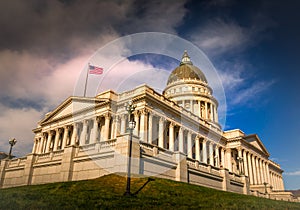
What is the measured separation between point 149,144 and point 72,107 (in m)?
32.2

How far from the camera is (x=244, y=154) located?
6612 cm

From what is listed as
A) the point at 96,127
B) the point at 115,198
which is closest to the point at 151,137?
the point at 96,127

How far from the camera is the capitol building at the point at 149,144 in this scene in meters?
25.0

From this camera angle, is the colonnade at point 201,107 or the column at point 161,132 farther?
the colonnade at point 201,107

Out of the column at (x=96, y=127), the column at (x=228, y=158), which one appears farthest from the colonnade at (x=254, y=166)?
the column at (x=96, y=127)

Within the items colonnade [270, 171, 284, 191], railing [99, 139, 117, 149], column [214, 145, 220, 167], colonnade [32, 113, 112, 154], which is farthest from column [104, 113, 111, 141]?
colonnade [270, 171, 284, 191]

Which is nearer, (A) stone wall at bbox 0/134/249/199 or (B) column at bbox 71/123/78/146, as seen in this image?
(A) stone wall at bbox 0/134/249/199

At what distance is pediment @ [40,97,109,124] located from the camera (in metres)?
49.5

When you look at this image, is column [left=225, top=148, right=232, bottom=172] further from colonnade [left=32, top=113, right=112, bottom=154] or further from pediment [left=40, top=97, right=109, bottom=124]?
pediment [left=40, top=97, right=109, bottom=124]

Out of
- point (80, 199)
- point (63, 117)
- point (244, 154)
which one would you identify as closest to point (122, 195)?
point (80, 199)

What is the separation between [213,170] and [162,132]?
13.7m

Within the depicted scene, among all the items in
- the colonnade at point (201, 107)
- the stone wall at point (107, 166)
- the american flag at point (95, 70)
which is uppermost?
the colonnade at point (201, 107)

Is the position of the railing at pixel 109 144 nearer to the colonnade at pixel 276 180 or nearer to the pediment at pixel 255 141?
the pediment at pixel 255 141

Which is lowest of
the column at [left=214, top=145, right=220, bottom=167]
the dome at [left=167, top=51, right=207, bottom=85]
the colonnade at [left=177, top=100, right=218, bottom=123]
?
the column at [left=214, top=145, right=220, bottom=167]
